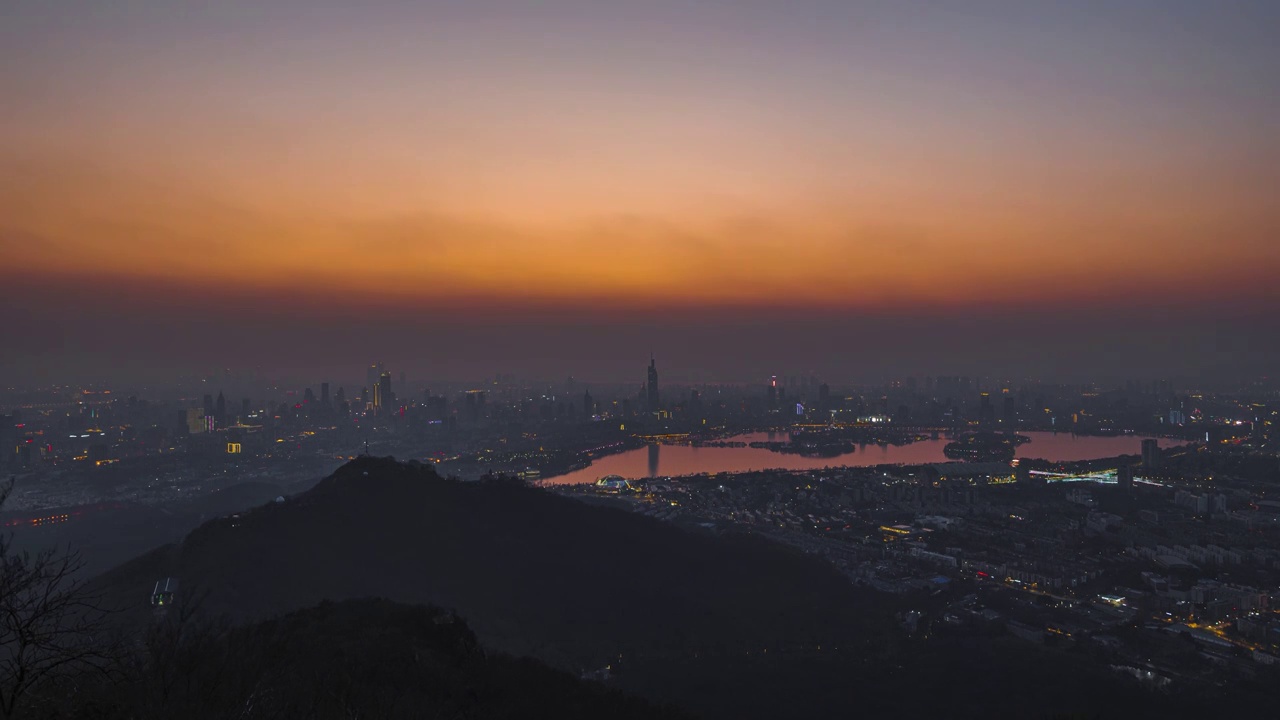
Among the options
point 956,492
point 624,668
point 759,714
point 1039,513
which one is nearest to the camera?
point 759,714

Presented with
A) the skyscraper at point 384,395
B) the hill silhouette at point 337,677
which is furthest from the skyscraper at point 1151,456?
the skyscraper at point 384,395

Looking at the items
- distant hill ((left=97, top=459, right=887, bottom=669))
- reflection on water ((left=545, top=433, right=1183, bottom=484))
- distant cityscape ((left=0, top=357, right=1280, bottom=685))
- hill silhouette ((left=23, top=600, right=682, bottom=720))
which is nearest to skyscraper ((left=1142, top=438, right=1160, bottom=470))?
distant cityscape ((left=0, top=357, right=1280, bottom=685))

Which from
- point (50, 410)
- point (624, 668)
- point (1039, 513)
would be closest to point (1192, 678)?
point (624, 668)

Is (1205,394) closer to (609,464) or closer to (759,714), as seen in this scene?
(609,464)

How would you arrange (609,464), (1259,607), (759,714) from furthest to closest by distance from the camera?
1. (609,464)
2. (1259,607)
3. (759,714)

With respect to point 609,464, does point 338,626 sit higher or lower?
higher

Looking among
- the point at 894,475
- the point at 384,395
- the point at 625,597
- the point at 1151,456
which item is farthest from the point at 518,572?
the point at 384,395

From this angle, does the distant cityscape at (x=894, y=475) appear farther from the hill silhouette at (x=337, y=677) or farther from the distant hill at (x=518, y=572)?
the hill silhouette at (x=337, y=677)
